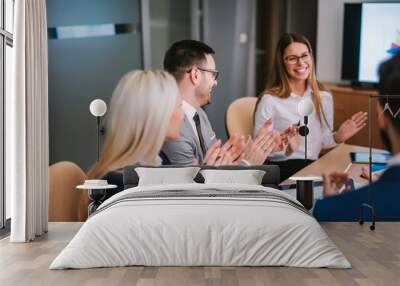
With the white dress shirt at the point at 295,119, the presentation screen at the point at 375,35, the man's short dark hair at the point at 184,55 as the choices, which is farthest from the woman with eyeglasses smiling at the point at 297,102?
the man's short dark hair at the point at 184,55

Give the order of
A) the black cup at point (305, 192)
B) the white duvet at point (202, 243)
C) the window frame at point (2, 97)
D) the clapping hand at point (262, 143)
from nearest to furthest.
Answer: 1. the white duvet at point (202, 243)
2. the window frame at point (2, 97)
3. the black cup at point (305, 192)
4. the clapping hand at point (262, 143)

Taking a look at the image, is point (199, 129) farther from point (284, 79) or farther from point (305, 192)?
point (305, 192)

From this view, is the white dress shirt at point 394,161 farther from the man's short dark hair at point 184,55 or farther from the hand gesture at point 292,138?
the man's short dark hair at point 184,55

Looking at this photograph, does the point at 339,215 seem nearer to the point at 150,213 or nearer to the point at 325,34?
the point at 325,34

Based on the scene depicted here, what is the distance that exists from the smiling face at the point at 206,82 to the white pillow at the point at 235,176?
892 mm

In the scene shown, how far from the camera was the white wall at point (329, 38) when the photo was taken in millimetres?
7699

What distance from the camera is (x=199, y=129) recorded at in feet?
24.8

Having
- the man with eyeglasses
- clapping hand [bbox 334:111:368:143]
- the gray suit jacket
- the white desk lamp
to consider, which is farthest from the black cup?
the white desk lamp

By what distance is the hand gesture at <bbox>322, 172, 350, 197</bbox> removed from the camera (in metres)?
7.53

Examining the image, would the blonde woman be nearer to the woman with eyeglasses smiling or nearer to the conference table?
the woman with eyeglasses smiling

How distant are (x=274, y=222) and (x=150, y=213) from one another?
0.90 meters

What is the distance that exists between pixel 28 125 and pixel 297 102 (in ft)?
9.86

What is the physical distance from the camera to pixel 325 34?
7707 millimetres

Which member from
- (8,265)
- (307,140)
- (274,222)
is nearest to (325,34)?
(307,140)
